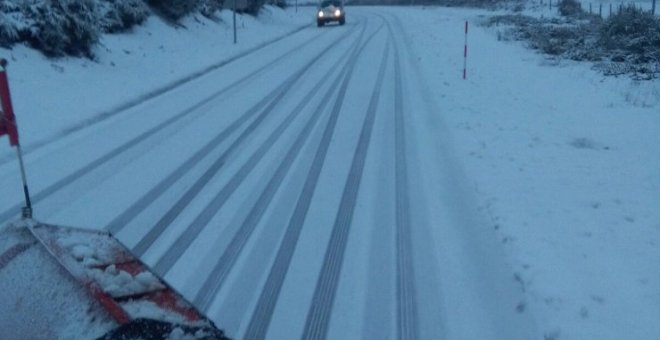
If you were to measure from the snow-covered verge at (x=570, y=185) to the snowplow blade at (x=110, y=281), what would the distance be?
261cm

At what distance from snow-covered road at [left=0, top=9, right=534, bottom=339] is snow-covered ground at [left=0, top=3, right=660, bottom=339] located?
0.57 feet

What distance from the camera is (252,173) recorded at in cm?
805

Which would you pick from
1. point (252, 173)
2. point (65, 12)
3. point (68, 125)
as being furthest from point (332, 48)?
point (252, 173)

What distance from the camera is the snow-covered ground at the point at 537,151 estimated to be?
499 cm

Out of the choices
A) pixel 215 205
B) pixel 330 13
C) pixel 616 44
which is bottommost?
pixel 215 205

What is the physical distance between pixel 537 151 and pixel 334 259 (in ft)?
15.6

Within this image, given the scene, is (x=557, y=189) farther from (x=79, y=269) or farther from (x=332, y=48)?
(x=332, y=48)

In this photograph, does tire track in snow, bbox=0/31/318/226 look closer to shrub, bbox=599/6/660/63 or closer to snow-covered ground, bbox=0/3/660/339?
snow-covered ground, bbox=0/3/660/339

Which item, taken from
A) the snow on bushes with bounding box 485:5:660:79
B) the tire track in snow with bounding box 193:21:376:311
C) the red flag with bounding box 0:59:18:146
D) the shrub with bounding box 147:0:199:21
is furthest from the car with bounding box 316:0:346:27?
the red flag with bounding box 0:59:18:146

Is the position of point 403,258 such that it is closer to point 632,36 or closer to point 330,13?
point 632,36

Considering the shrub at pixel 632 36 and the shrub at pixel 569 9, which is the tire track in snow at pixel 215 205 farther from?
the shrub at pixel 569 9

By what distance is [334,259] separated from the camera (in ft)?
18.1

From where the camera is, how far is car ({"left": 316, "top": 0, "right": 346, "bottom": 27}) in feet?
131

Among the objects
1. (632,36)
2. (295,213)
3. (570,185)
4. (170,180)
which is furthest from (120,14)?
(570,185)
